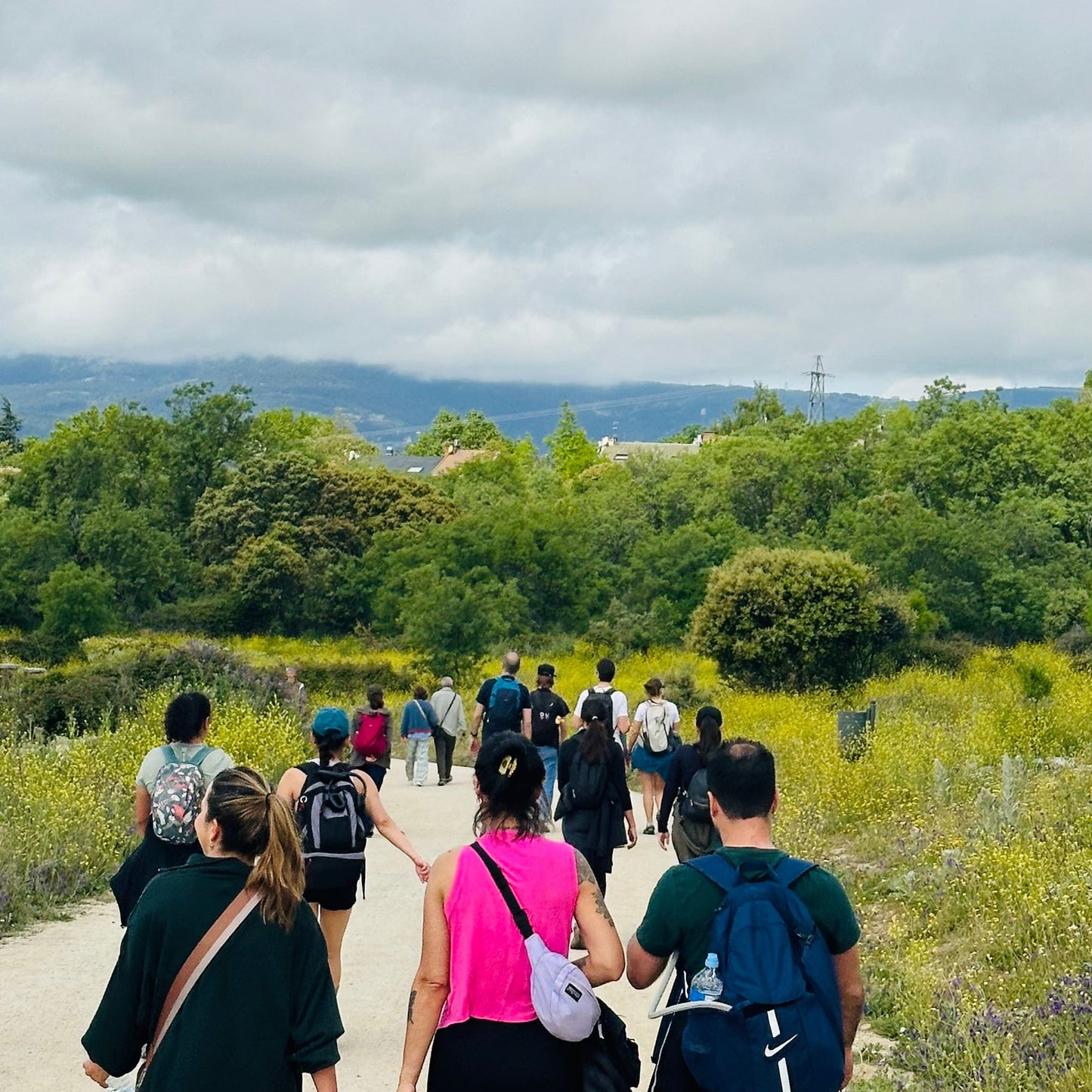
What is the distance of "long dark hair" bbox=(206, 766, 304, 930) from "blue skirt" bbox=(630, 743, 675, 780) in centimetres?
907

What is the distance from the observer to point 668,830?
11969mm

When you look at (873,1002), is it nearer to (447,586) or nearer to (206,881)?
(206,881)

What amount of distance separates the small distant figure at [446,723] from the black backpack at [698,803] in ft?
34.5

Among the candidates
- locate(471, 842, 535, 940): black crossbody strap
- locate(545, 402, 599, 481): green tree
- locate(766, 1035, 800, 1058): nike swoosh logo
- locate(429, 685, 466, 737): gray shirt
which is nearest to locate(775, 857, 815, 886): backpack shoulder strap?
locate(766, 1035, 800, 1058): nike swoosh logo

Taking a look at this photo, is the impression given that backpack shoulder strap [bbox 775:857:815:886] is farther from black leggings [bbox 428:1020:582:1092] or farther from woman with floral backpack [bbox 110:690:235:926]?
woman with floral backpack [bbox 110:690:235:926]

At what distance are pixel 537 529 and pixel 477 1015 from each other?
115 feet

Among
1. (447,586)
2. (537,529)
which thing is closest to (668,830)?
(447,586)

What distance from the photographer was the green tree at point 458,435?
136875 millimetres

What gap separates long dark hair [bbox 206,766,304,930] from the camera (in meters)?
3.84

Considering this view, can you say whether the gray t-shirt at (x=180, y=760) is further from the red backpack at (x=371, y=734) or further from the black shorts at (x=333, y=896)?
the red backpack at (x=371, y=734)

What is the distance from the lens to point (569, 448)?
112500mm

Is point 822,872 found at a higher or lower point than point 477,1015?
higher

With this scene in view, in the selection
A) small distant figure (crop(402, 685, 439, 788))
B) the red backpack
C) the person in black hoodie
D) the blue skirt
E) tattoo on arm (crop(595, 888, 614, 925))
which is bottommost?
small distant figure (crop(402, 685, 439, 788))

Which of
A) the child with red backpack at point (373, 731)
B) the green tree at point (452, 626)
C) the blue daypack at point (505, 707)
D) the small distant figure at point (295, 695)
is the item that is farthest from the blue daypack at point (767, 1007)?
the green tree at point (452, 626)
